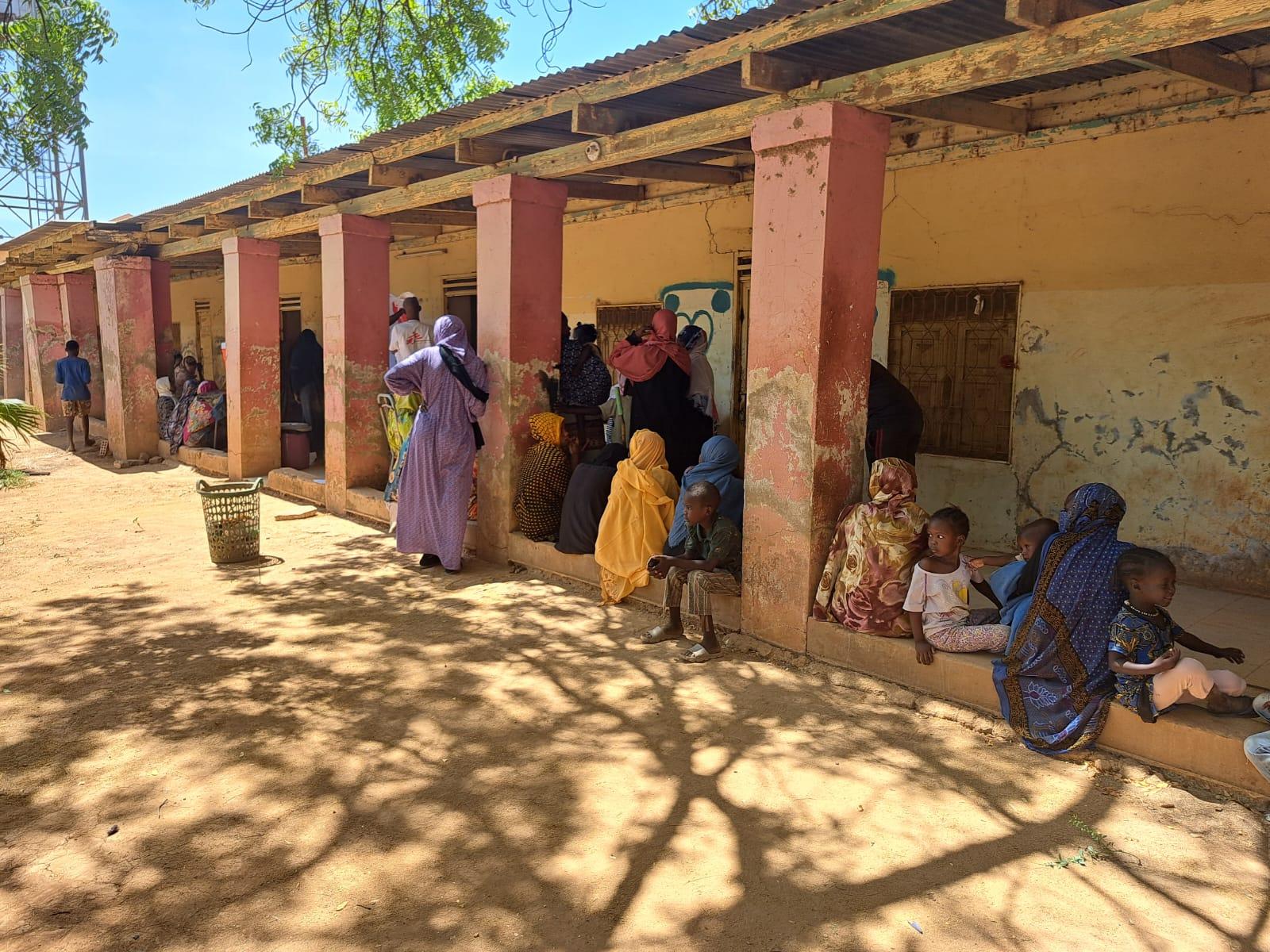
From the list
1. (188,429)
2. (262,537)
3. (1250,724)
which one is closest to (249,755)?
(1250,724)

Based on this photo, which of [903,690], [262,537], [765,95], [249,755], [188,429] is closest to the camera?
[249,755]

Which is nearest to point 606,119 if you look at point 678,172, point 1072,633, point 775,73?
point 775,73

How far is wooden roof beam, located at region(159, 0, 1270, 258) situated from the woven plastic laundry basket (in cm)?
288

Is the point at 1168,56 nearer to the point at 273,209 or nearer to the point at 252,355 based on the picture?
the point at 273,209

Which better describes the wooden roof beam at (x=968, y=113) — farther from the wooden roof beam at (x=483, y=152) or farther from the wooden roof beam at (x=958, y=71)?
the wooden roof beam at (x=483, y=152)

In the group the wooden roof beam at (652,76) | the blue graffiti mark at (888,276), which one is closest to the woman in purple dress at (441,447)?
the wooden roof beam at (652,76)

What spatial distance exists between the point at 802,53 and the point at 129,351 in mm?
10510

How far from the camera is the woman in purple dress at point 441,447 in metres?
6.24

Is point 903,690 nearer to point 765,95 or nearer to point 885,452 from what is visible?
point 885,452

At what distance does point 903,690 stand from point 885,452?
185 centimetres

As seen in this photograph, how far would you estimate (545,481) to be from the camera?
6172 mm

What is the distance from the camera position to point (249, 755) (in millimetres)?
3580

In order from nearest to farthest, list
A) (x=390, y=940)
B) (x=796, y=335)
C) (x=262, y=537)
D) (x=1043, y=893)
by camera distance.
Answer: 1. (x=390, y=940)
2. (x=1043, y=893)
3. (x=796, y=335)
4. (x=262, y=537)

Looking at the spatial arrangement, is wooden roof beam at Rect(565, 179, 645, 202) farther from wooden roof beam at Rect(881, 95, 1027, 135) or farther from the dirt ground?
the dirt ground
